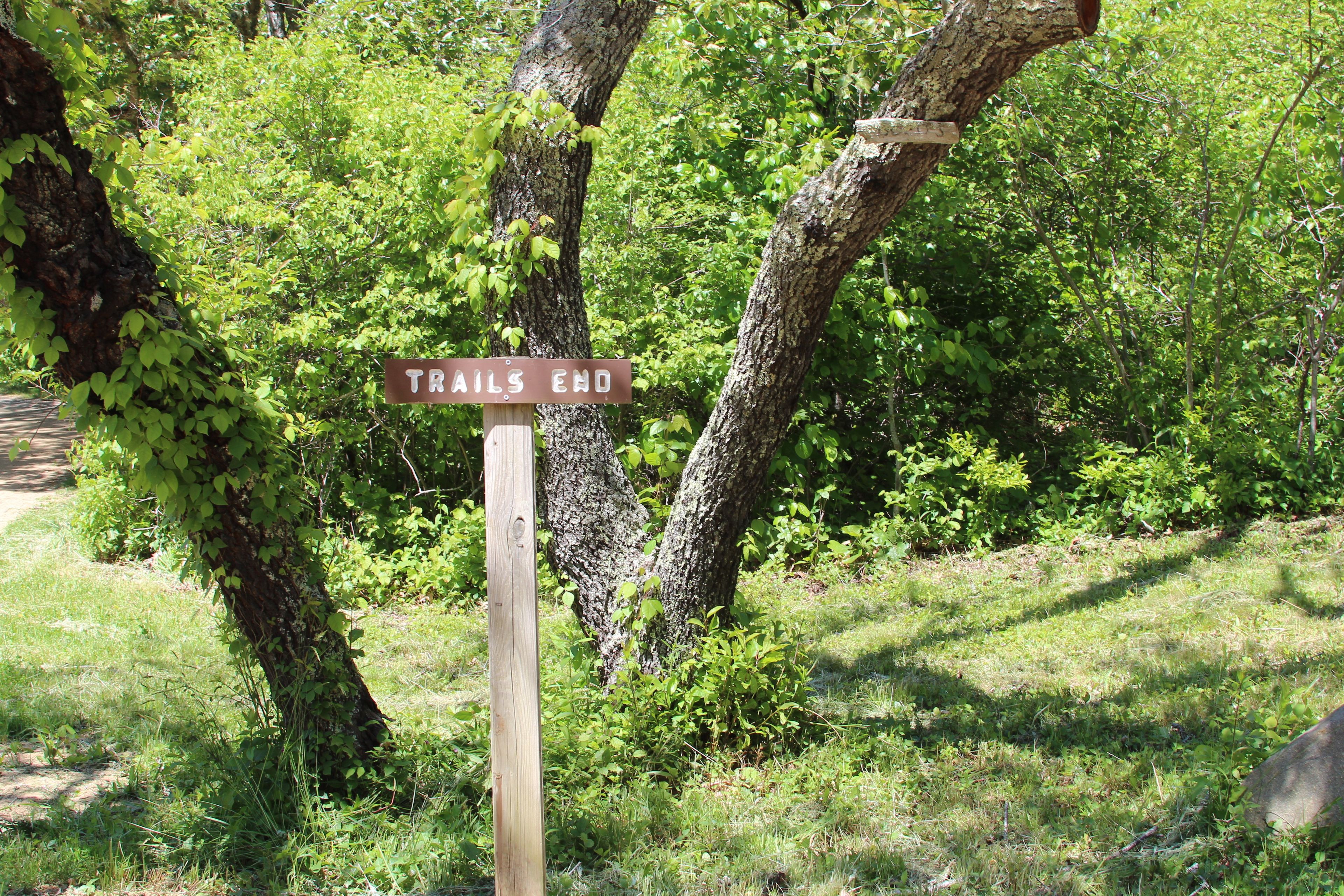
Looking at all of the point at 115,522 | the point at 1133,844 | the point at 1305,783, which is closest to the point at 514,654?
the point at 1133,844

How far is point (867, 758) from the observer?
13.9ft

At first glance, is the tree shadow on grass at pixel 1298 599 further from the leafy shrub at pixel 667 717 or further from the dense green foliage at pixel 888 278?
the leafy shrub at pixel 667 717

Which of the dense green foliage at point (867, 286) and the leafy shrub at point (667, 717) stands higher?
the dense green foliage at point (867, 286)

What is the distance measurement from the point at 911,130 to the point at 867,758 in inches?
100

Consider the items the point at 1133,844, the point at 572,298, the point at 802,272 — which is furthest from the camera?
the point at 572,298

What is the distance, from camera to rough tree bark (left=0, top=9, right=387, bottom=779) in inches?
124

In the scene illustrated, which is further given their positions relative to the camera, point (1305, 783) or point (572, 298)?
point (572, 298)

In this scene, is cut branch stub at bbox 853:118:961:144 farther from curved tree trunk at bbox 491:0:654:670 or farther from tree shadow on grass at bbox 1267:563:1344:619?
tree shadow on grass at bbox 1267:563:1344:619

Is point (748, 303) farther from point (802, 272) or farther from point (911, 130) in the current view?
point (911, 130)

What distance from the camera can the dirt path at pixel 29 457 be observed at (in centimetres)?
1059

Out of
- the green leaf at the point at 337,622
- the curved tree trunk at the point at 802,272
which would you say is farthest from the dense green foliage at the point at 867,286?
the green leaf at the point at 337,622

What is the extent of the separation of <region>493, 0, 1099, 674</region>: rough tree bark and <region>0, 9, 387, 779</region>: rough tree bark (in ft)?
3.87

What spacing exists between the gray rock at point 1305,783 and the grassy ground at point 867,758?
0.08 meters

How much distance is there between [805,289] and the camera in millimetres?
4117
